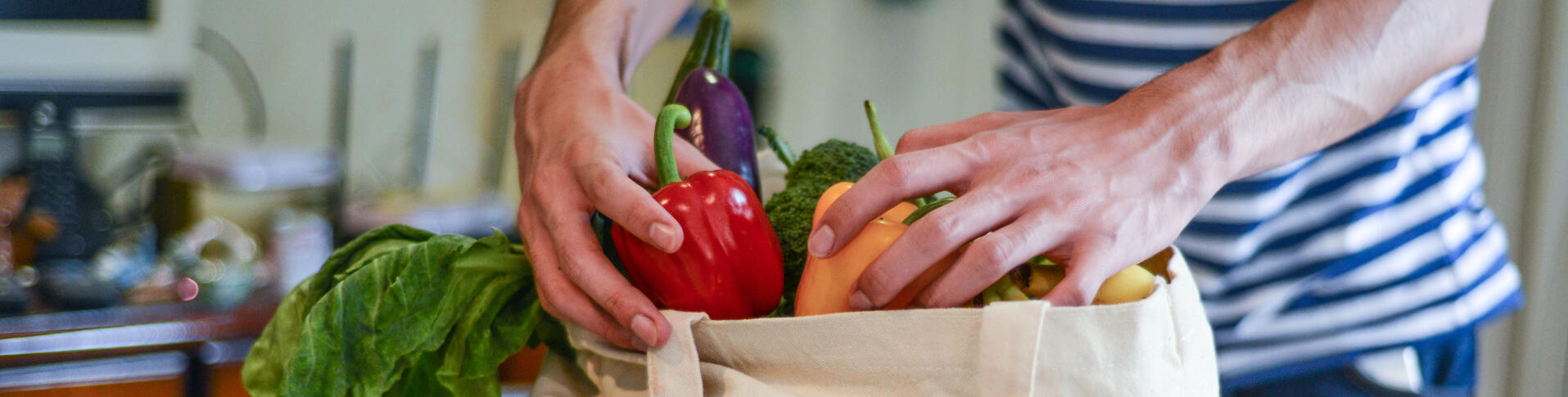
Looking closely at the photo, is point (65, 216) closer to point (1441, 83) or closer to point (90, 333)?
point (90, 333)

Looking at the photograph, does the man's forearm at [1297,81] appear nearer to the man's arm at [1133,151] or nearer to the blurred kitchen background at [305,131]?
the man's arm at [1133,151]

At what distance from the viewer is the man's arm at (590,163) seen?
1.65ft

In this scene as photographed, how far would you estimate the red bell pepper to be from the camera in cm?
52

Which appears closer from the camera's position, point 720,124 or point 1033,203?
point 1033,203

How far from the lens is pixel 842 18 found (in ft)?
9.15

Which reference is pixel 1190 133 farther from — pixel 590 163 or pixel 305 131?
pixel 305 131

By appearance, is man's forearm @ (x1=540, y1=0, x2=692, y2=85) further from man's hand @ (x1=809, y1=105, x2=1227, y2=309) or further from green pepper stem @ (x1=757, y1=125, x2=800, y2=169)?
man's hand @ (x1=809, y1=105, x2=1227, y2=309)

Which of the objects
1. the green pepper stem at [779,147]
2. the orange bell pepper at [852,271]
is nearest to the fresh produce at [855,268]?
the orange bell pepper at [852,271]

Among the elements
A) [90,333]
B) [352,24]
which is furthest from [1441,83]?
[352,24]

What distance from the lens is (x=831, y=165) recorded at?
609 mm

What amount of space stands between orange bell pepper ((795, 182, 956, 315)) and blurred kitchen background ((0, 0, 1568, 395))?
94 centimetres

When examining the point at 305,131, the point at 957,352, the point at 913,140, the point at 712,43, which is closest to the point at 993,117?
the point at 913,140

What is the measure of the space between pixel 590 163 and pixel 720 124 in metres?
0.11

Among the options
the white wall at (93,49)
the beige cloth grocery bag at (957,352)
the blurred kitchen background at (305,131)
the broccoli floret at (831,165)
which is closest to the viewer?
the beige cloth grocery bag at (957,352)
